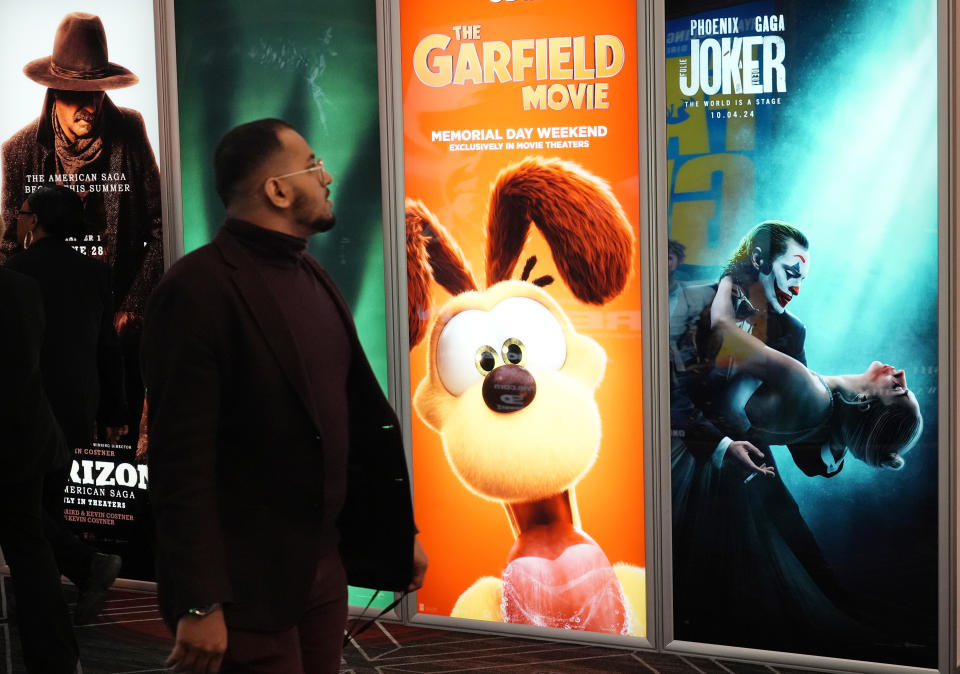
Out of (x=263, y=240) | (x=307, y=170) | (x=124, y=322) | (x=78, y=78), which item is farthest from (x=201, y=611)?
(x=78, y=78)

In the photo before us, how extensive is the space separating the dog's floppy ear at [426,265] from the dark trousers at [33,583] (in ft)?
4.47

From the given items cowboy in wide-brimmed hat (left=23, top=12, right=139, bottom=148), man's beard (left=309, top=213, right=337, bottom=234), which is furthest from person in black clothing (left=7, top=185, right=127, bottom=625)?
man's beard (left=309, top=213, right=337, bottom=234)

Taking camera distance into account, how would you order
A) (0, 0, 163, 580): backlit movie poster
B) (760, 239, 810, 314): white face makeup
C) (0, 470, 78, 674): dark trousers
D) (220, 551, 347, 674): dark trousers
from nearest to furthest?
1. (220, 551, 347, 674): dark trousers
2. (0, 470, 78, 674): dark trousers
3. (760, 239, 810, 314): white face makeup
4. (0, 0, 163, 580): backlit movie poster

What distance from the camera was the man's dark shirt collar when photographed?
7.02 feet

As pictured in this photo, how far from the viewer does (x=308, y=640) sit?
219 cm

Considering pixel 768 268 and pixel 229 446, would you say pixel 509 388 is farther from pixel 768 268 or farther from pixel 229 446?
pixel 229 446

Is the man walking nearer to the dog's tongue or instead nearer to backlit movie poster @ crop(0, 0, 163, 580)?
the dog's tongue

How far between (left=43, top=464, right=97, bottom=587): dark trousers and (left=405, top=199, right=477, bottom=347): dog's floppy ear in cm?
140

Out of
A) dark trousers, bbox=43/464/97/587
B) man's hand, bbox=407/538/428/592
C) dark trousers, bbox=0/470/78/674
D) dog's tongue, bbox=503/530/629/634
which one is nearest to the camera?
man's hand, bbox=407/538/428/592

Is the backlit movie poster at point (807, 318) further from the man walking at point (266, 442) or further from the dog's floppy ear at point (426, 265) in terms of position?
the man walking at point (266, 442)

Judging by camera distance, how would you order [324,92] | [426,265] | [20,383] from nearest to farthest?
[20,383], [426,265], [324,92]

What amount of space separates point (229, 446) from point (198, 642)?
34cm

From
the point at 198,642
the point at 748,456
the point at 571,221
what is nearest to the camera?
the point at 198,642

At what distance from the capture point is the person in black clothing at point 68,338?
4066 mm
